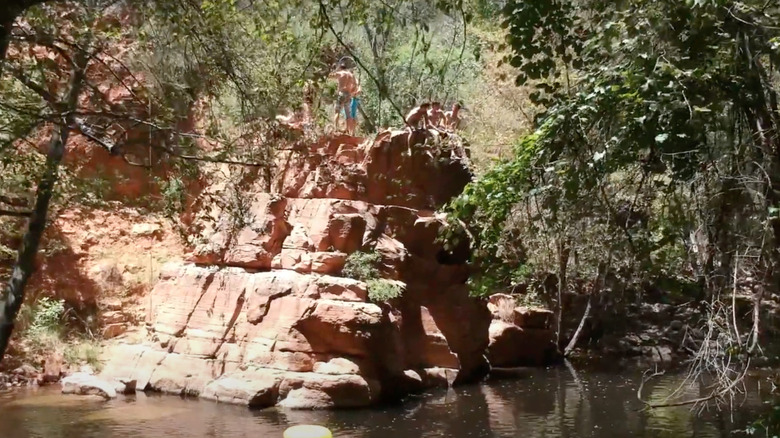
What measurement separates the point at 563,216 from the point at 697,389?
752 centimetres

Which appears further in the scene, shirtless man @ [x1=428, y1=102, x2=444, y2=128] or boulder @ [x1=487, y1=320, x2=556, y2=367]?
boulder @ [x1=487, y1=320, x2=556, y2=367]

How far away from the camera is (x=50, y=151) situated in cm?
539

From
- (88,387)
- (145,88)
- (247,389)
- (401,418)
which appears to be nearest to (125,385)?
(88,387)

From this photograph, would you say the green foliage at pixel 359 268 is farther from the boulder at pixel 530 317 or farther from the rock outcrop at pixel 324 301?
the boulder at pixel 530 317

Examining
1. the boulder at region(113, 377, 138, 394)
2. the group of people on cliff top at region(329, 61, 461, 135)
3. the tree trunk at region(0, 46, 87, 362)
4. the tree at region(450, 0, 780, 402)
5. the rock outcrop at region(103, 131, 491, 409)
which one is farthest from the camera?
the boulder at region(113, 377, 138, 394)

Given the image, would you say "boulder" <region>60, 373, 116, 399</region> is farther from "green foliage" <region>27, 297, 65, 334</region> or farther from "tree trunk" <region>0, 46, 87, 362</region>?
"tree trunk" <region>0, 46, 87, 362</region>

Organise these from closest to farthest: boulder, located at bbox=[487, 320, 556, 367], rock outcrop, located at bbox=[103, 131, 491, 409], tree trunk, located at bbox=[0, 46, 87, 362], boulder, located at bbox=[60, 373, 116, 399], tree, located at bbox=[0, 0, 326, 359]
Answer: tree, located at bbox=[0, 0, 326, 359] < tree trunk, located at bbox=[0, 46, 87, 362] < rock outcrop, located at bbox=[103, 131, 491, 409] < boulder, located at bbox=[60, 373, 116, 399] < boulder, located at bbox=[487, 320, 556, 367]

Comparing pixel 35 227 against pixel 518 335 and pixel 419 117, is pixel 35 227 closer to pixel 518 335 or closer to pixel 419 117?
pixel 419 117

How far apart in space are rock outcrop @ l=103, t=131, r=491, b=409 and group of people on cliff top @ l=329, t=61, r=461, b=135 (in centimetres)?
42

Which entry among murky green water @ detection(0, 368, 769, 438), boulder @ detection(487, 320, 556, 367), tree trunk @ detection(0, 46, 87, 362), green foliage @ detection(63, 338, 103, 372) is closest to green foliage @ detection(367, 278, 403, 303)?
murky green water @ detection(0, 368, 769, 438)

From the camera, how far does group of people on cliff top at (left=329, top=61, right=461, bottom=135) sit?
10648 mm

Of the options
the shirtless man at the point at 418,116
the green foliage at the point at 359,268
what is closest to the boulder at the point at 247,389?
the green foliage at the point at 359,268

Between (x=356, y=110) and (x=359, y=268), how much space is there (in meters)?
3.18

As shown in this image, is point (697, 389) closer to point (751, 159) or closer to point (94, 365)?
point (751, 159)
